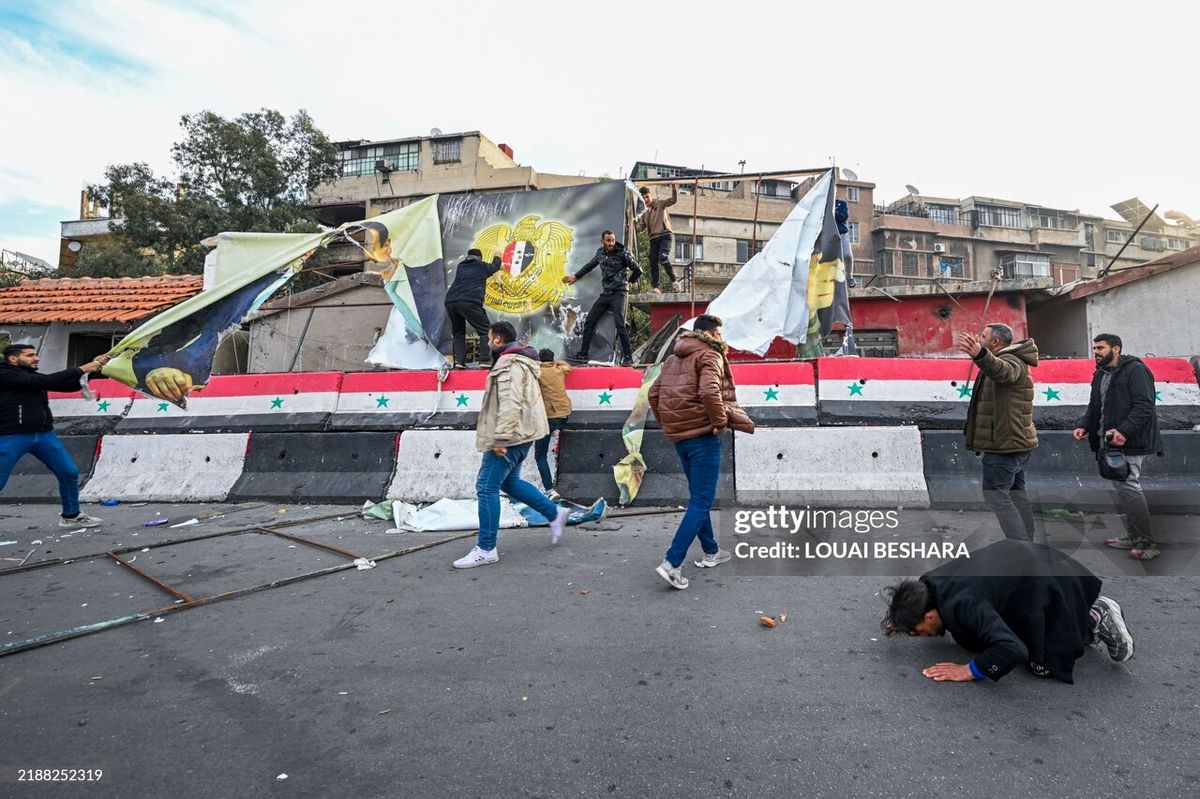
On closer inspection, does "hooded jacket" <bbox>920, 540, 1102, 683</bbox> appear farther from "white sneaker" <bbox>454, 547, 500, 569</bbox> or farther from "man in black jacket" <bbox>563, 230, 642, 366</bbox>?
"man in black jacket" <bbox>563, 230, 642, 366</bbox>

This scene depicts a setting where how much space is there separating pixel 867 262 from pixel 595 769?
38693 millimetres

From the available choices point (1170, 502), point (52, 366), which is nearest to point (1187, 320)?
point (1170, 502)

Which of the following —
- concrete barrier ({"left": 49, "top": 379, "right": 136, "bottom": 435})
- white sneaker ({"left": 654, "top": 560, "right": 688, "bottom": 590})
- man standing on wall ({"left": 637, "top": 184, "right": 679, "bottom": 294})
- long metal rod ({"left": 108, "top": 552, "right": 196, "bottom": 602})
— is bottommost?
long metal rod ({"left": 108, "top": 552, "right": 196, "bottom": 602})

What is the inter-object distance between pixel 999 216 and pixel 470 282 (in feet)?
140

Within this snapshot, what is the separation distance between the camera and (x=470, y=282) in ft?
26.9

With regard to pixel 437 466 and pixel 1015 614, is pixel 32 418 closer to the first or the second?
pixel 437 466

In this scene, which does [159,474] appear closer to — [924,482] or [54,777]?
[54,777]

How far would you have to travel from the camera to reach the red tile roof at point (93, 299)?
11023mm

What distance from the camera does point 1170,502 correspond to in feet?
19.0

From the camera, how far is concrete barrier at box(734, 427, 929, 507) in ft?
20.4

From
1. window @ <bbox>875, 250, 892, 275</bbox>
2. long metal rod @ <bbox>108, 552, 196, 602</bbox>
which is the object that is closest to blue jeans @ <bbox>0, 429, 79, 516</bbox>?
long metal rod @ <bbox>108, 552, 196, 602</bbox>

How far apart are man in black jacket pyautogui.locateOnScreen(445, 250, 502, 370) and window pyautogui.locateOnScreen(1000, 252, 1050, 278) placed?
36.1 metres

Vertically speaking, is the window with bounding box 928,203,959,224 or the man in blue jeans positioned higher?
the window with bounding box 928,203,959,224

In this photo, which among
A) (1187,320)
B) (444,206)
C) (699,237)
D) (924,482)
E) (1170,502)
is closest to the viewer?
(1170,502)
